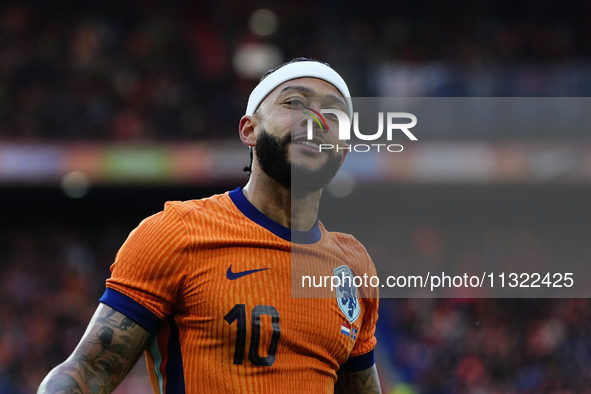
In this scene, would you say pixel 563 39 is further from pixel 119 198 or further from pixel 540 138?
pixel 119 198

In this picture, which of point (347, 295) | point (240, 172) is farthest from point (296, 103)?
point (240, 172)

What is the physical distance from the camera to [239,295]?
2.09 meters

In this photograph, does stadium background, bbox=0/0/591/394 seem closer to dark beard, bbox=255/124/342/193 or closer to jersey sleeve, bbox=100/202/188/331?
dark beard, bbox=255/124/342/193

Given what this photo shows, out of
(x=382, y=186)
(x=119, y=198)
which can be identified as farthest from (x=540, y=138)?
(x=119, y=198)

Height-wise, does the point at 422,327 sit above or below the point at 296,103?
above

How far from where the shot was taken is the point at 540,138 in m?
11.8

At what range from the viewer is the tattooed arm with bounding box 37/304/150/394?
197 centimetres

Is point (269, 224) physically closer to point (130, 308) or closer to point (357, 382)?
point (130, 308)

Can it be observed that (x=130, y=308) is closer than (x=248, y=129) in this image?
Yes

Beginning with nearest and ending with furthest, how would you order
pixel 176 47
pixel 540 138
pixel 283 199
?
1. pixel 283 199
2. pixel 540 138
3. pixel 176 47

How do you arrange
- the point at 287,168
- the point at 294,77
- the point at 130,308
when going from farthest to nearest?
the point at 294,77, the point at 287,168, the point at 130,308

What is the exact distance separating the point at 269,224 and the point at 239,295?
32 cm

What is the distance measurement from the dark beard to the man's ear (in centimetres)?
9

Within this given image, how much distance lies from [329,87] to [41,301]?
10.8m
